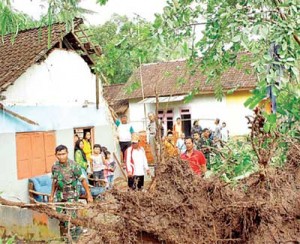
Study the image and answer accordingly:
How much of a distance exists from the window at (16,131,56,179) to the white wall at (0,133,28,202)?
0.50 ft

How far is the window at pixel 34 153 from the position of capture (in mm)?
11125

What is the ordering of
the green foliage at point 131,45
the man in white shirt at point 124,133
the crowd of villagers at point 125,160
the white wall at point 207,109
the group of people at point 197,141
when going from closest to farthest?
1. the green foliage at point 131,45
2. the group of people at point 197,141
3. the crowd of villagers at point 125,160
4. the man in white shirt at point 124,133
5. the white wall at point 207,109

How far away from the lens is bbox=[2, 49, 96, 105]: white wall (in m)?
11.4

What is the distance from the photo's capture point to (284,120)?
5449 millimetres

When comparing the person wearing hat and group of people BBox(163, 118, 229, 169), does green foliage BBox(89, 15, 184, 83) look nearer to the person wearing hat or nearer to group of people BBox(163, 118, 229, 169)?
group of people BBox(163, 118, 229, 169)

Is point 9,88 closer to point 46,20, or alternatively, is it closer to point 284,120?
point 46,20

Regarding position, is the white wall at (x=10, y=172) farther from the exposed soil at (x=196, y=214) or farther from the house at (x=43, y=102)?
the exposed soil at (x=196, y=214)

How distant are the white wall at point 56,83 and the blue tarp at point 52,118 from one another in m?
0.18

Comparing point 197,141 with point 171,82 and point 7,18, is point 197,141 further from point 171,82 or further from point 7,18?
point 171,82

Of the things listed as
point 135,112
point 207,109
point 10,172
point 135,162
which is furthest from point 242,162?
point 135,112

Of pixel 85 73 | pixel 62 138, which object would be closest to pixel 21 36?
pixel 85 73

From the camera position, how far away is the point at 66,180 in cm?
653

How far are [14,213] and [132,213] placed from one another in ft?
13.2

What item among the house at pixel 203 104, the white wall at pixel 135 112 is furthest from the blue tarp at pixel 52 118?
the white wall at pixel 135 112
